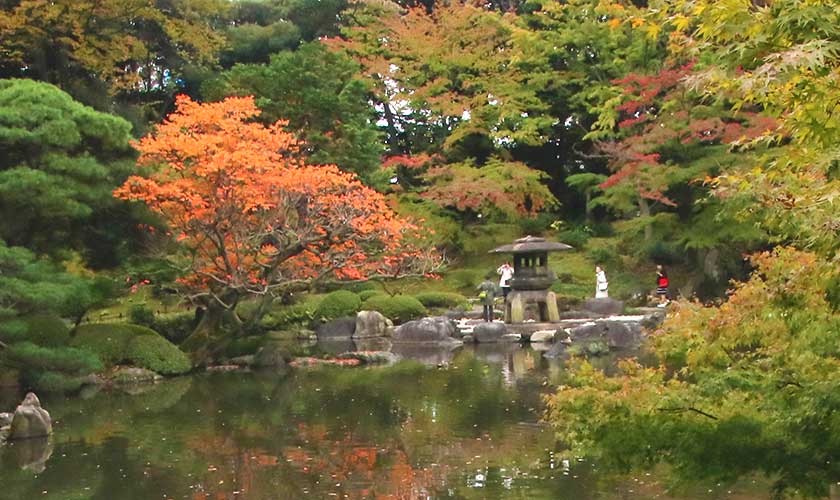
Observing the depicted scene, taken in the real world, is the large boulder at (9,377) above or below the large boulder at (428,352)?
below

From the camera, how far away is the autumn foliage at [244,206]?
643 inches

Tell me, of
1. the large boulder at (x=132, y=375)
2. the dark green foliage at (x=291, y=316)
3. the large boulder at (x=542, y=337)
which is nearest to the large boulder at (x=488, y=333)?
the large boulder at (x=542, y=337)

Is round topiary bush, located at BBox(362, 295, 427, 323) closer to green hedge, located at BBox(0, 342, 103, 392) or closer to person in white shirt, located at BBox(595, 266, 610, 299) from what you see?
person in white shirt, located at BBox(595, 266, 610, 299)

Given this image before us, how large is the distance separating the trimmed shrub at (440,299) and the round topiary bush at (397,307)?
4.30ft

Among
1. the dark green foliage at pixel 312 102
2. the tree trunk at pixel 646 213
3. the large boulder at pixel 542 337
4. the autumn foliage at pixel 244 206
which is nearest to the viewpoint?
the autumn foliage at pixel 244 206

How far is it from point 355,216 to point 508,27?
12663 millimetres

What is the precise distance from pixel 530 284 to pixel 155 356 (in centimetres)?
897

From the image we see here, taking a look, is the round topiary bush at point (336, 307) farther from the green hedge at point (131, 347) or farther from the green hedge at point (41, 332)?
the green hedge at point (41, 332)

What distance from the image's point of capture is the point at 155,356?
16.2m

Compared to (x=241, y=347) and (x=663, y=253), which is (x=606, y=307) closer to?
(x=663, y=253)

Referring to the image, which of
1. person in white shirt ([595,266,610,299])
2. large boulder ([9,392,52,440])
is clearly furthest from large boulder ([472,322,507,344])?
large boulder ([9,392,52,440])

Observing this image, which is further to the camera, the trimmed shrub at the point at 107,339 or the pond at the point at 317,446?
the trimmed shrub at the point at 107,339

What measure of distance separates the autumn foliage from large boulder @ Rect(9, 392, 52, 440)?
514 cm

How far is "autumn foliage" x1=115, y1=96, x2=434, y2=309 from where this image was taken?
16.3 m
